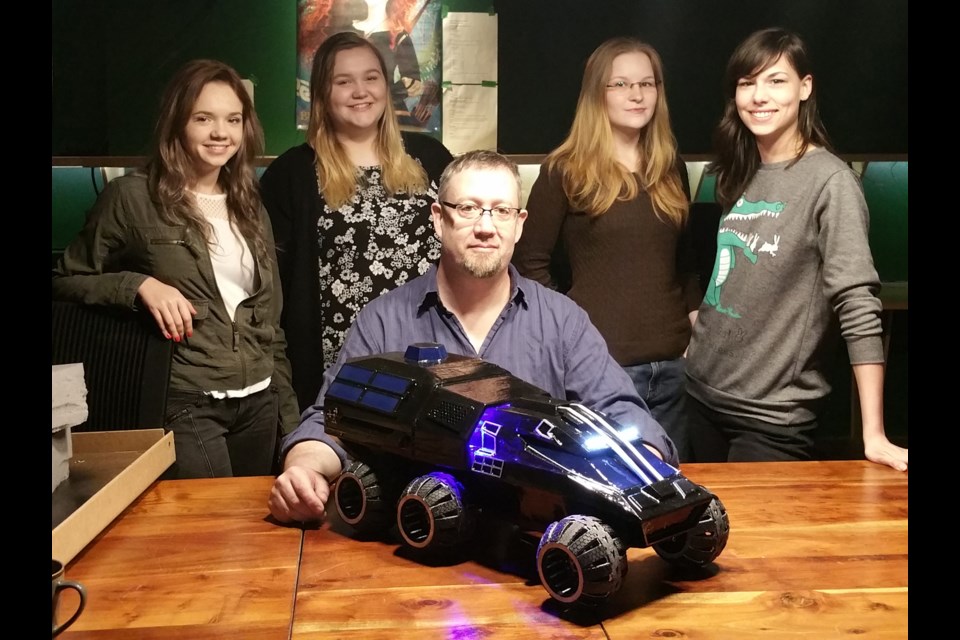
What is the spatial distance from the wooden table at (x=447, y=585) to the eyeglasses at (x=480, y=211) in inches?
22.8

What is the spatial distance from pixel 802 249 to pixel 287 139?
1.23 metres

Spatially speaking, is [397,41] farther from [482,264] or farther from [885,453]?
[885,453]

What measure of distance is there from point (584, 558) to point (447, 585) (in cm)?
22

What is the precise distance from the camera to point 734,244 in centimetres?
221

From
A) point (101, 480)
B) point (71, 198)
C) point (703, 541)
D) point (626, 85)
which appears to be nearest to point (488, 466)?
point (703, 541)

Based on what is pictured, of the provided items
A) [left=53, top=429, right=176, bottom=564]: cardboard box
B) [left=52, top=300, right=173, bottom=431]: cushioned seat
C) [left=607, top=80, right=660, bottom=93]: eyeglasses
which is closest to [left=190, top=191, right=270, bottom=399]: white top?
[left=52, top=300, right=173, bottom=431]: cushioned seat

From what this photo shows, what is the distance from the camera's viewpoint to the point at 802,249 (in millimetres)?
2057

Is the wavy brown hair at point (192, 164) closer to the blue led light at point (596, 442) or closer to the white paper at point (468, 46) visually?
Answer: the white paper at point (468, 46)

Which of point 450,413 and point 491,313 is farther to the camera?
point 491,313

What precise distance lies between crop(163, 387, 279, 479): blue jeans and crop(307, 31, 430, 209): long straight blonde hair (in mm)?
527

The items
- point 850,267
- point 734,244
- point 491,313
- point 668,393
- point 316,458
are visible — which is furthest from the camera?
point 668,393

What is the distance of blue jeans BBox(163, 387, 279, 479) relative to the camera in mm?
2164

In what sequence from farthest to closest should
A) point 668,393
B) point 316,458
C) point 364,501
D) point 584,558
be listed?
point 668,393, point 316,458, point 364,501, point 584,558

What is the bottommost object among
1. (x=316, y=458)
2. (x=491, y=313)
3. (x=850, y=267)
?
(x=316, y=458)
